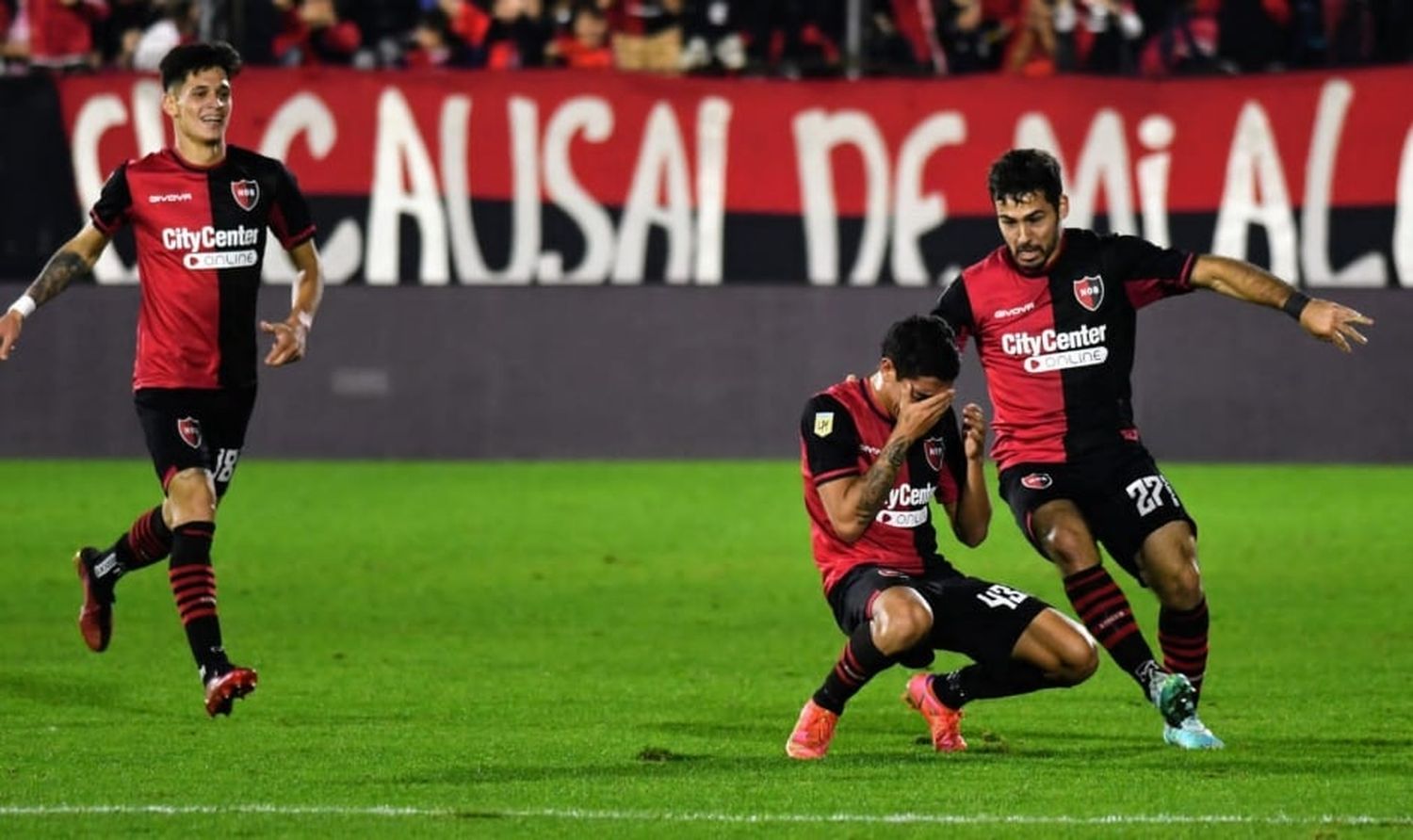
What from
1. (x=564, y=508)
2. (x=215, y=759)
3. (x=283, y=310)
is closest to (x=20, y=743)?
(x=215, y=759)

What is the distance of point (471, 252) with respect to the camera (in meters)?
19.3

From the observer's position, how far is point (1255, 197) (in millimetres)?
18828

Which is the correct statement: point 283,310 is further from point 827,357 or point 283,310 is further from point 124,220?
point 124,220

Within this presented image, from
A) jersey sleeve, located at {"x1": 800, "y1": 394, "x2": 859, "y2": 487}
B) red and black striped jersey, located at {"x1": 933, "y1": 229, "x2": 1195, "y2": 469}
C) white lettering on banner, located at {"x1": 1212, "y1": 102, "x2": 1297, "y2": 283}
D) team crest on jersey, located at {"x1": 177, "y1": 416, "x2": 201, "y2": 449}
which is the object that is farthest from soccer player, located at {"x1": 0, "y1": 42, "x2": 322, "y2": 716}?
white lettering on banner, located at {"x1": 1212, "y1": 102, "x2": 1297, "y2": 283}

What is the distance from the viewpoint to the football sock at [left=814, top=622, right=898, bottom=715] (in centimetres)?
809

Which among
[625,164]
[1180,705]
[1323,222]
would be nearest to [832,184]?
[625,164]

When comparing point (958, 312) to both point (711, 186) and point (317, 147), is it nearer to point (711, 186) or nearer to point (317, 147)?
point (711, 186)

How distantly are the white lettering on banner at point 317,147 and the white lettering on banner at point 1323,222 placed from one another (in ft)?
22.0

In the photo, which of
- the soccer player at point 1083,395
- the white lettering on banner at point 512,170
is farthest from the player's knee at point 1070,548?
the white lettering on banner at point 512,170

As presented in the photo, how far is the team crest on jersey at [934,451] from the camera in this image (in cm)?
836

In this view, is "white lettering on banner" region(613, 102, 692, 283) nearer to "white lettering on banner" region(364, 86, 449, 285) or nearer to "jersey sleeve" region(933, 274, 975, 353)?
"white lettering on banner" region(364, 86, 449, 285)

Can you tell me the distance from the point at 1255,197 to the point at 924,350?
1138 cm

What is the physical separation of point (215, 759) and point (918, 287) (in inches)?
452

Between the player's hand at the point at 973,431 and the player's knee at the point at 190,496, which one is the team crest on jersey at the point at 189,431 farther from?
the player's hand at the point at 973,431
